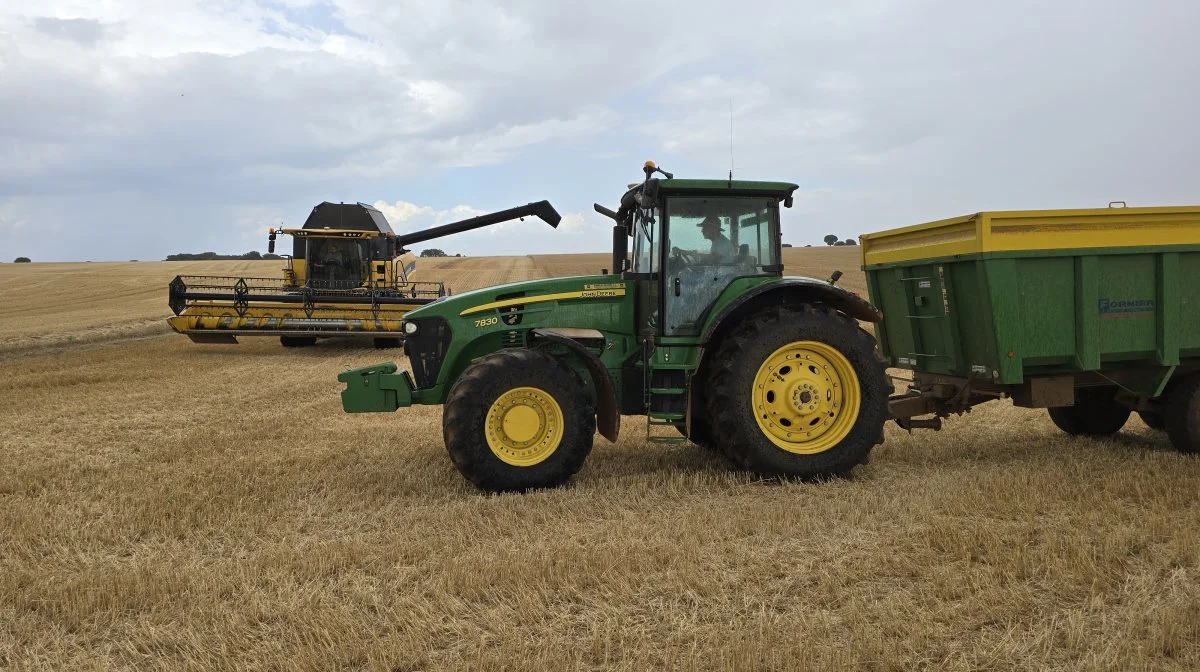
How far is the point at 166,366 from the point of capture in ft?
43.3

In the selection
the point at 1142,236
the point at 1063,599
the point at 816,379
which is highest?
the point at 1142,236

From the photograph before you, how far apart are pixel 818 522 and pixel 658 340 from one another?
5.83 ft

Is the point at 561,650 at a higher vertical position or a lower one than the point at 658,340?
lower

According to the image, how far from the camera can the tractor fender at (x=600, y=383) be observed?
5699mm

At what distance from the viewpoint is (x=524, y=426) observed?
5555 mm

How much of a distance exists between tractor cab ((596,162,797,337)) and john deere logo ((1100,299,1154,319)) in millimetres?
2459

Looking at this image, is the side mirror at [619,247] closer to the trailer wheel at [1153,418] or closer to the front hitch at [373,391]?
the front hitch at [373,391]

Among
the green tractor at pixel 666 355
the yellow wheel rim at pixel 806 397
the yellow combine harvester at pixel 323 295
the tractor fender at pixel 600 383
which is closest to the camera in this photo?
the green tractor at pixel 666 355

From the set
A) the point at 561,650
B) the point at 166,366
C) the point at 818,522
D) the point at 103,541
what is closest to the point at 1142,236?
the point at 818,522

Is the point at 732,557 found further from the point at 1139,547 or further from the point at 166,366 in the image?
the point at 166,366

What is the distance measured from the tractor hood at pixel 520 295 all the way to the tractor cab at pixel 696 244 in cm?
21

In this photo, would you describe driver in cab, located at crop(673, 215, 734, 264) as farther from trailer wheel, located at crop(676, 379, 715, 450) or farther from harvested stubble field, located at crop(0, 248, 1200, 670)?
harvested stubble field, located at crop(0, 248, 1200, 670)

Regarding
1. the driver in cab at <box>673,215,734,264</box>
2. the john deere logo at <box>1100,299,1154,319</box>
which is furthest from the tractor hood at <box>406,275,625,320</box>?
the john deere logo at <box>1100,299,1154,319</box>

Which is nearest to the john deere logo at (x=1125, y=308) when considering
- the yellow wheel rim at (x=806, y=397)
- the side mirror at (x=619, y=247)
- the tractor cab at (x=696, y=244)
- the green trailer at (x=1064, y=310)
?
the green trailer at (x=1064, y=310)
